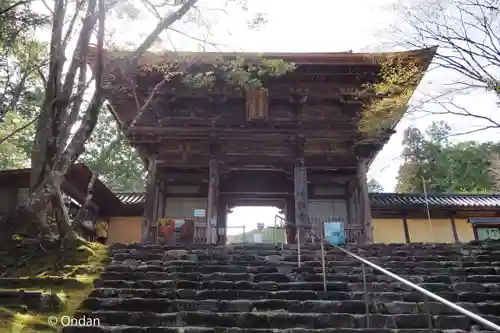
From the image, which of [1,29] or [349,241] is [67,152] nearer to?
[1,29]

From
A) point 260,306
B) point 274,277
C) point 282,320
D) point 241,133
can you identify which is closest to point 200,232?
point 241,133

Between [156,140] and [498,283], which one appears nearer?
[498,283]

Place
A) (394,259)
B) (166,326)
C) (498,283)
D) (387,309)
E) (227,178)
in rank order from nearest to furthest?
(166,326), (387,309), (498,283), (394,259), (227,178)

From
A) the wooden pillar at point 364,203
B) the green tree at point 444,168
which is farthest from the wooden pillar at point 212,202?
the green tree at point 444,168

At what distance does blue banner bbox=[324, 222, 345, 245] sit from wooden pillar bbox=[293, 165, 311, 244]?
2.51 ft

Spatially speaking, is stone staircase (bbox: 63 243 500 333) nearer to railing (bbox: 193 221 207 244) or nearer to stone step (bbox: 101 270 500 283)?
stone step (bbox: 101 270 500 283)

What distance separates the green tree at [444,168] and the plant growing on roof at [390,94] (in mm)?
17632

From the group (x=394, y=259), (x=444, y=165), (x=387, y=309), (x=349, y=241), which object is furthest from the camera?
(x=444, y=165)

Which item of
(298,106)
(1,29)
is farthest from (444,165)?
(1,29)

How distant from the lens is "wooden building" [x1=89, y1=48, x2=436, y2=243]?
10.4 meters

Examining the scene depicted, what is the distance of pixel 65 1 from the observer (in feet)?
19.3

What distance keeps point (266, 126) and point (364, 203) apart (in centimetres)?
340

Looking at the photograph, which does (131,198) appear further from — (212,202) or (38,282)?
(38,282)

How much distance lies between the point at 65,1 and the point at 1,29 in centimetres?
118
